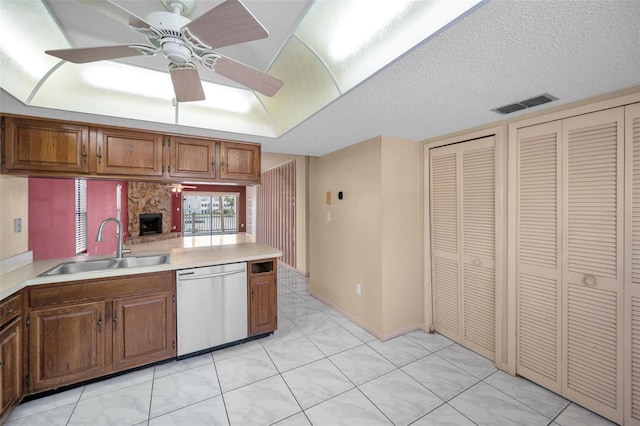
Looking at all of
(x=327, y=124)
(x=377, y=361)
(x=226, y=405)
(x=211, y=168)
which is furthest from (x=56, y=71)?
(x=377, y=361)

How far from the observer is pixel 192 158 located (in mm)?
2867

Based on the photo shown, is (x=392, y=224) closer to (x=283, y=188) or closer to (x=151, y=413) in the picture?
(x=151, y=413)

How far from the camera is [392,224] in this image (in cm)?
298

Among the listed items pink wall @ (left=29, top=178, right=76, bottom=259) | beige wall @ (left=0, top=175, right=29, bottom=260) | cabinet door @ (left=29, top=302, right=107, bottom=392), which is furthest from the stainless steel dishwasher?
pink wall @ (left=29, top=178, right=76, bottom=259)

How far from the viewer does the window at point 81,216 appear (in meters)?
3.23

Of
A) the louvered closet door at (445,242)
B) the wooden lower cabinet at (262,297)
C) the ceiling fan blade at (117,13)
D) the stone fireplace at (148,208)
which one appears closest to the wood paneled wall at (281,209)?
the stone fireplace at (148,208)

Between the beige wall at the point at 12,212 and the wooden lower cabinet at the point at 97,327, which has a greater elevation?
the beige wall at the point at 12,212

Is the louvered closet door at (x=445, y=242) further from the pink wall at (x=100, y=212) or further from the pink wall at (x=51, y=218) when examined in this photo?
the pink wall at (x=51, y=218)

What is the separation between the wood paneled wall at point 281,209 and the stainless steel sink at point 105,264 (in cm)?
325

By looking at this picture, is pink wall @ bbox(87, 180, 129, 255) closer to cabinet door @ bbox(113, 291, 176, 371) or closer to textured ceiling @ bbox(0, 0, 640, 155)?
cabinet door @ bbox(113, 291, 176, 371)

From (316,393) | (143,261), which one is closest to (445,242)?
(316,393)

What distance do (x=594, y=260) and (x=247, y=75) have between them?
2698 millimetres

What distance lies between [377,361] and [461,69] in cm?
249

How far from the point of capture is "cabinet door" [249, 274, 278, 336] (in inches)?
110
